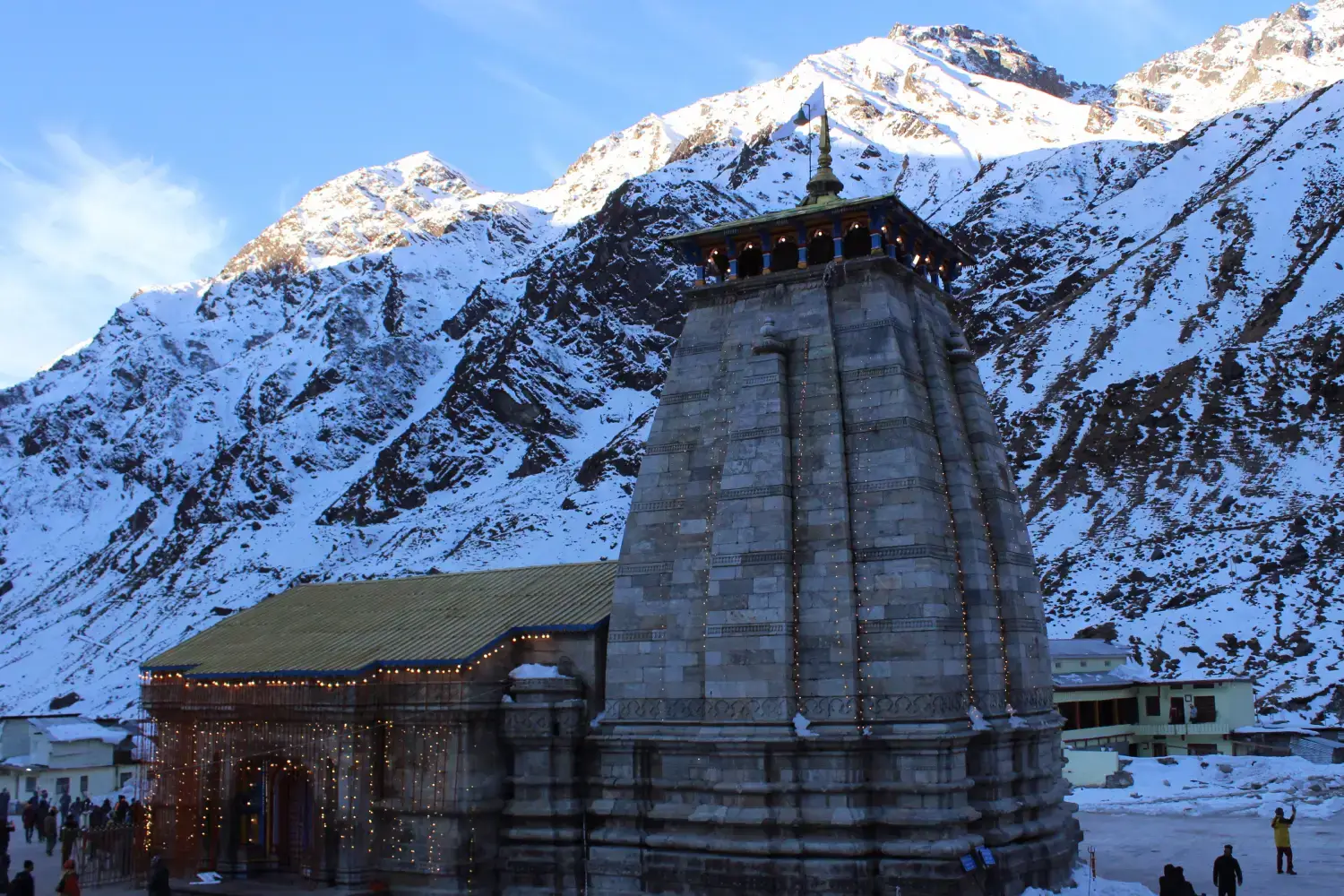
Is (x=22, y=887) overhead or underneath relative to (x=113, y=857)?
overhead

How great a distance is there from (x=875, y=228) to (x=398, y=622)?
573 inches

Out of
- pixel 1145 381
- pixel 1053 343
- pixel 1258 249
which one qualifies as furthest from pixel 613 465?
pixel 1258 249

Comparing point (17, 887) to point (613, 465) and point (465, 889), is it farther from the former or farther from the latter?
point (613, 465)

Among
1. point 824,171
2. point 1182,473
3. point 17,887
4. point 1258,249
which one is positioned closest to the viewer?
point 17,887

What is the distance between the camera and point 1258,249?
121 metres

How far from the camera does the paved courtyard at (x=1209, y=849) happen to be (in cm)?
2600

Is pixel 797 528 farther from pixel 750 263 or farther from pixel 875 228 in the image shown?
pixel 750 263

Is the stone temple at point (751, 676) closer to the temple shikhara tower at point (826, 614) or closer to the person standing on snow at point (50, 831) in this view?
the temple shikhara tower at point (826, 614)

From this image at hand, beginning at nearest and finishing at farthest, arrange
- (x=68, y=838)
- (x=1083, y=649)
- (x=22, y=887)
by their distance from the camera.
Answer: (x=22, y=887)
(x=68, y=838)
(x=1083, y=649)

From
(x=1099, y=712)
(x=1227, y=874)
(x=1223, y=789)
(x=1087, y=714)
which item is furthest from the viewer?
(x=1099, y=712)

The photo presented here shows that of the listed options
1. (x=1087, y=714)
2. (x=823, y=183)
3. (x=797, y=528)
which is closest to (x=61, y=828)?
(x=797, y=528)

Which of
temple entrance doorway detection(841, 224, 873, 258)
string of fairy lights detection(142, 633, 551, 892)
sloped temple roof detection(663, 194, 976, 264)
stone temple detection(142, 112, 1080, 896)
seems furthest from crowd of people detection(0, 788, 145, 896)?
temple entrance doorway detection(841, 224, 873, 258)

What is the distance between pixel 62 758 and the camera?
168 ft

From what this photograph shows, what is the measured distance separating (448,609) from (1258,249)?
11596 centimetres
